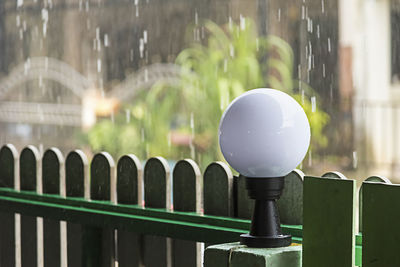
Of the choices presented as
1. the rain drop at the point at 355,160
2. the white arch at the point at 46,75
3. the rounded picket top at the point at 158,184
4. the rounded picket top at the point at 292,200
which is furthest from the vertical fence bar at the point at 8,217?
the white arch at the point at 46,75

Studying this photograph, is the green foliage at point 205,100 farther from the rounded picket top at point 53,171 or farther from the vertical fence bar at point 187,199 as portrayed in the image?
the vertical fence bar at point 187,199

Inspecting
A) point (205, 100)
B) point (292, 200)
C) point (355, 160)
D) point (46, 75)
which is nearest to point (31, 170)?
point (292, 200)

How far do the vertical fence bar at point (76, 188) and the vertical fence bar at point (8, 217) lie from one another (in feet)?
0.99

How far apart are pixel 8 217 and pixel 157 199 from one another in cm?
73

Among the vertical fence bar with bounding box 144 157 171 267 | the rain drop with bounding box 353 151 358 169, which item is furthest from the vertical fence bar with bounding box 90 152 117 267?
the rain drop with bounding box 353 151 358 169

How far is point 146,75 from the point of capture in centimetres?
1446

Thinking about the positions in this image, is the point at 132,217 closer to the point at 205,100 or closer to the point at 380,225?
the point at 380,225

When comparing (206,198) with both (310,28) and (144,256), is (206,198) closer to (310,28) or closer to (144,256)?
(144,256)

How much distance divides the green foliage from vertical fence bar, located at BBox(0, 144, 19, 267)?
18.2 ft

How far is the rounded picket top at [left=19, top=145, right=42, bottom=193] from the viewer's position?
9.37 ft

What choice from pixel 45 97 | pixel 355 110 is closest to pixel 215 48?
pixel 355 110

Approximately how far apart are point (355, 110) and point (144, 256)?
29.6 feet

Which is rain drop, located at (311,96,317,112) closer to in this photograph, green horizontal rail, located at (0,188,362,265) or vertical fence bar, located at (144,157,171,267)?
green horizontal rail, located at (0,188,362,265)

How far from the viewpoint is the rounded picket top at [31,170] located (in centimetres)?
A: 286
